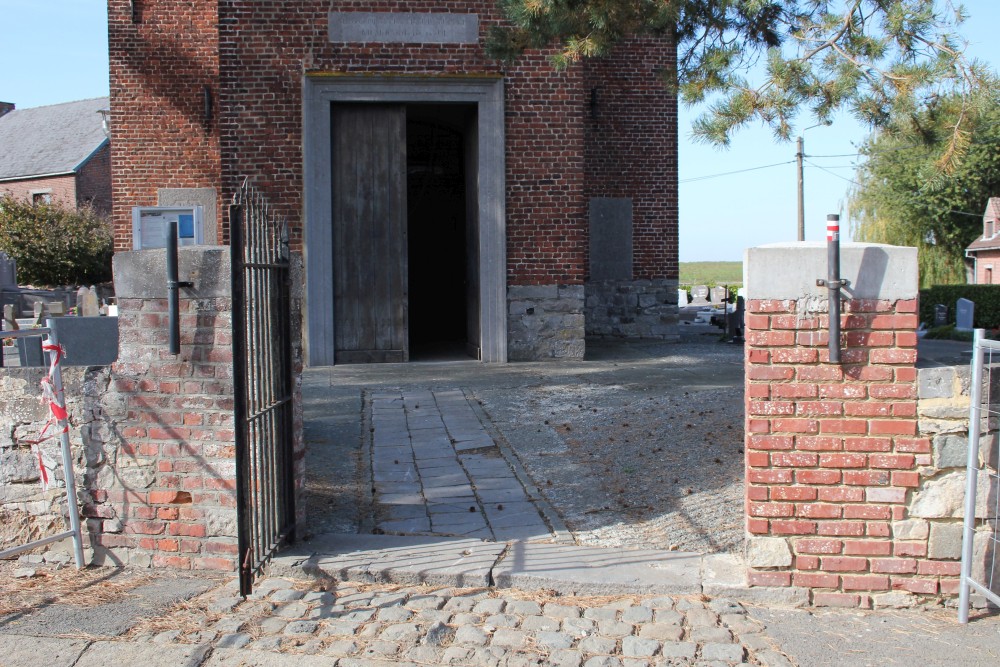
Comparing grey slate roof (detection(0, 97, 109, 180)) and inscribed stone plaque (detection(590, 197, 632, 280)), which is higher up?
grey slate roof (detection(0, 97, 109, 180))

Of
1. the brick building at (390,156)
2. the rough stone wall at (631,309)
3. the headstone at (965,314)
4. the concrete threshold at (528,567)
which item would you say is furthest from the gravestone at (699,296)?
the concrete threshold at (528,567)

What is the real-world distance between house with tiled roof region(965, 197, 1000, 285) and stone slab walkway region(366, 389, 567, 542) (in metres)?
35.8

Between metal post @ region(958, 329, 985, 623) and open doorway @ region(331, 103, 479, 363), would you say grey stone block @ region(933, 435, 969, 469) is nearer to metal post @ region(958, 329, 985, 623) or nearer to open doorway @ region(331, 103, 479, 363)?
metal post @ region(958, 329, 985, 623)

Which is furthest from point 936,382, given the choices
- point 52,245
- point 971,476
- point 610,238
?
point 52,245

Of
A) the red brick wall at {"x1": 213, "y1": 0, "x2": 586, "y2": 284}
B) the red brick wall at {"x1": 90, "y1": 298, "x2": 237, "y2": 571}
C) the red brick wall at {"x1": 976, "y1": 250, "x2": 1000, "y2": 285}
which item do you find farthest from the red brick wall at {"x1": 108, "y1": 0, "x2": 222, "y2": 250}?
the red brick wall at {"x1": 976, "y1": 250, "x2": 1000, "y2": 285}

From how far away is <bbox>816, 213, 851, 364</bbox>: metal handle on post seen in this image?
13.8 feet

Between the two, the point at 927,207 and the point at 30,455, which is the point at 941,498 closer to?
the point at 30,455

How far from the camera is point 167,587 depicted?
470cm

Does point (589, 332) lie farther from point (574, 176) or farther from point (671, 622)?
point (671, 622)

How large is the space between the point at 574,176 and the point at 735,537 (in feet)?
28.4

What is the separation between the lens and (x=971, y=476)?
4195 mm

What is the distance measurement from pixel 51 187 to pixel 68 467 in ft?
139

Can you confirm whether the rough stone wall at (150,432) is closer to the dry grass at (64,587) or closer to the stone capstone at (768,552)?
the dry grass at (64,587)

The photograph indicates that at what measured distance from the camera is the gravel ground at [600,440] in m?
5.58
